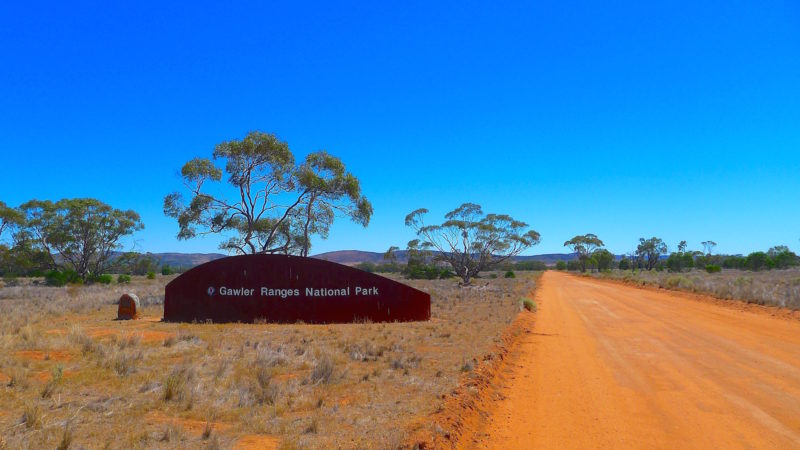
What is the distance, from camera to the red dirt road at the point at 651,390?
21.2ft

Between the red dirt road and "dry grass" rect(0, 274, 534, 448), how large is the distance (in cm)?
132

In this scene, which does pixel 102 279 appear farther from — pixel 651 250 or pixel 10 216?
pixel 651 250

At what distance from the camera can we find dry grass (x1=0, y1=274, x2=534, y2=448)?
655 centimetres

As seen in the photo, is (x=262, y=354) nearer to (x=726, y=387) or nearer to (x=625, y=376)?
(x=625, y=376)

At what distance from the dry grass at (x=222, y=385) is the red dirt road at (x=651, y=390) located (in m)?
1.32

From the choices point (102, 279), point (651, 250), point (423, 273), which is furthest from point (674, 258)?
point (102, 279)

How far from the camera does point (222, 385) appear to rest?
30.1 ft

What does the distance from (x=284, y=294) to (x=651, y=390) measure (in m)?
14.3

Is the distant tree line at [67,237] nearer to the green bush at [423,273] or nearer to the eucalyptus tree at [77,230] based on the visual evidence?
the eucalyptus tree at [77,230]

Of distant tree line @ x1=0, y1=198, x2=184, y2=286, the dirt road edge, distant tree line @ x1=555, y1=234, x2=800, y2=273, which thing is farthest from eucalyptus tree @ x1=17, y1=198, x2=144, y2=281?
distant tree line @ x1=555, y1=234, x2=800, y2=273

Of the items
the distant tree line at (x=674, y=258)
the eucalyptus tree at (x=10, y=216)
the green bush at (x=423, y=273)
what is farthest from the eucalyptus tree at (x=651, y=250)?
the eucalyptus tree at (x=10, y=216)

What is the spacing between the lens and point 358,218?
3606 centimetres

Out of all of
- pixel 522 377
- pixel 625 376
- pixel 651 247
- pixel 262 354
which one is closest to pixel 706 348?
pixel 625 376

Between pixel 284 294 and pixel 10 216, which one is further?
pixel 10 216
